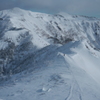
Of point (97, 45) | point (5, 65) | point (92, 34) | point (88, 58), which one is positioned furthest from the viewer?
point (92, 34)

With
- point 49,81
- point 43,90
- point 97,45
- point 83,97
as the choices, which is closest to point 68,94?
point 83,97

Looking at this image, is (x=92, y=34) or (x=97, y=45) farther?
(x=92, y=34)

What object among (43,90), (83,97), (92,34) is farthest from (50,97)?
(92,34)

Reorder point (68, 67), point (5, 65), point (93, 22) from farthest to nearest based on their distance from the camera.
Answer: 1. point (93, 22)
2. point (5, 65)
3. point (68, 67)

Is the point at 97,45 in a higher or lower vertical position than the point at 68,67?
higher

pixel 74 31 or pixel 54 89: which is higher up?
pixel 74 31

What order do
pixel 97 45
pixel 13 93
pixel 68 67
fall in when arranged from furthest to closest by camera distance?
pixel 97 45, pixel 68 67, pixel 13 93

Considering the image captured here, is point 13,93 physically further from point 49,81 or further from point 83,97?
point 83,97

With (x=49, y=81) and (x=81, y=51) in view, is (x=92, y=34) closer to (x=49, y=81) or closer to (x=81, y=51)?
(x=81, y=51)

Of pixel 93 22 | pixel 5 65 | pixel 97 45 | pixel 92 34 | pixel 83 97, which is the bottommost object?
pixel 83 97
